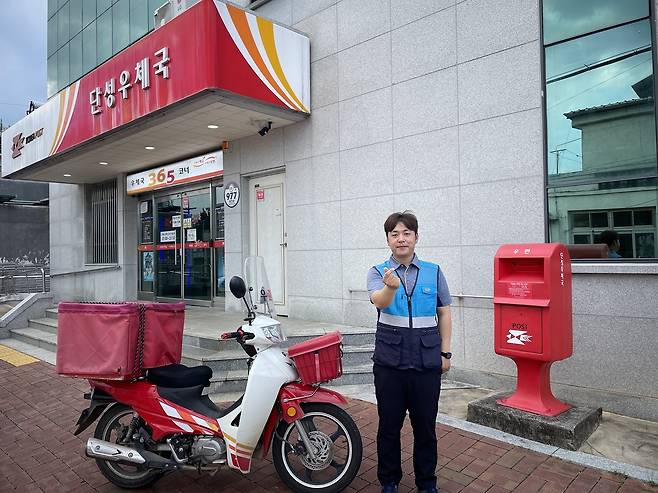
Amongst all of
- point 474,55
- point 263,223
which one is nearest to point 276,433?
point 474,55

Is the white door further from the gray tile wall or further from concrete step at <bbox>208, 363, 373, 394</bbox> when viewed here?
concrete step at <bbox>208, 363, 373, 394</bbox>

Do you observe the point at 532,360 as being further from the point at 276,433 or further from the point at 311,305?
the point at 311,305

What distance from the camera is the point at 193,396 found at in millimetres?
3230

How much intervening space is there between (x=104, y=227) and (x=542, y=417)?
447 inches

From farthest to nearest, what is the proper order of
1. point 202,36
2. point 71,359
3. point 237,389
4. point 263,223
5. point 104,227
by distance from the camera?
1. point 104,227
2. point 263,223
3. point 202,36
4. point 237,389
5. point 71,359

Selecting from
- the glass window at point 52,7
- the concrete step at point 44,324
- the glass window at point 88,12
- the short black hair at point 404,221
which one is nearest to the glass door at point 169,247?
the concrete step at point 44,324

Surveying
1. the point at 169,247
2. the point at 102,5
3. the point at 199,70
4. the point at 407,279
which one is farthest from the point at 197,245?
the point at 407,279

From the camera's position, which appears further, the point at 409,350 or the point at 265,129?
the point at 265,129

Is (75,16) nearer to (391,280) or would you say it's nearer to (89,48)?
(89,48)

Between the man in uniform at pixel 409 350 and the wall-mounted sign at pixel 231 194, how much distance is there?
18.7 ft

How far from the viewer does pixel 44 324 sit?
30.5ft

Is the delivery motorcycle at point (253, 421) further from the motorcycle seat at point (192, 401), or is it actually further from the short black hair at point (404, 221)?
the short black hair at point (404, 221)

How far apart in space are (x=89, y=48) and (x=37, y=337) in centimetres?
743

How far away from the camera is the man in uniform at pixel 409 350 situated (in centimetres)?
283
